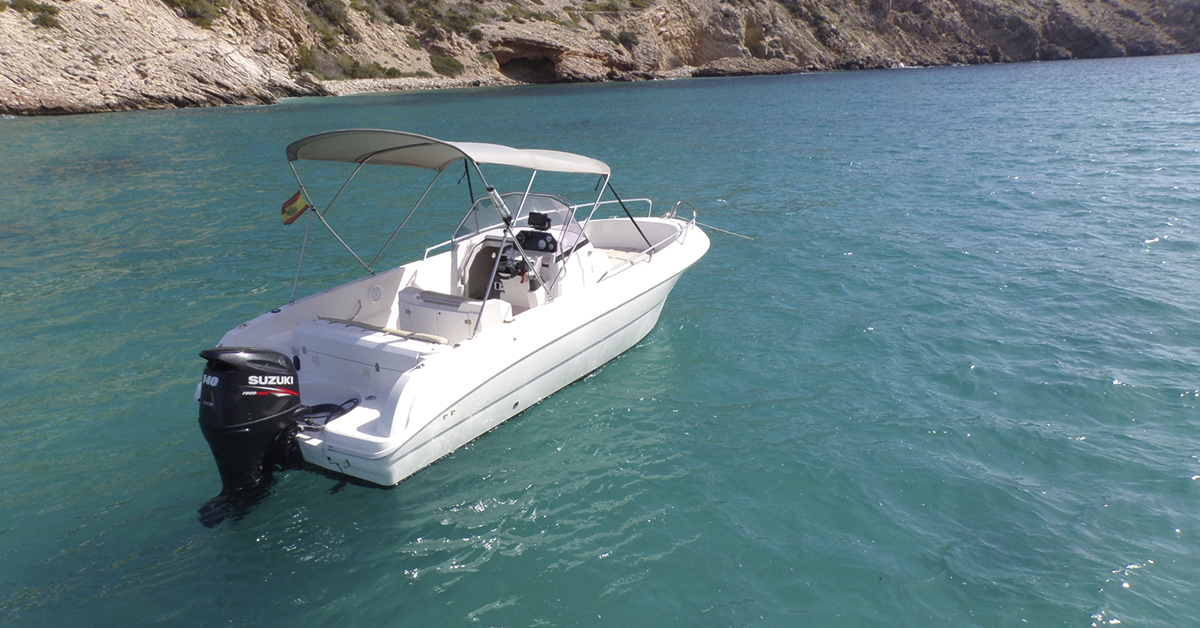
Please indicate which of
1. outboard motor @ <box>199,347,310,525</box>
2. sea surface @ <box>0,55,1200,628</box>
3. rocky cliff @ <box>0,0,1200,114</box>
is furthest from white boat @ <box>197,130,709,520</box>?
rocky cliff @ <box>0,0,1200,114</box>

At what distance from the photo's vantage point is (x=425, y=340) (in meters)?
6.52

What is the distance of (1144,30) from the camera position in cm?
8925

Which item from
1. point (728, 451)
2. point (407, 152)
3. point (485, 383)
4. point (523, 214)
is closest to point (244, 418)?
point (485, 383)

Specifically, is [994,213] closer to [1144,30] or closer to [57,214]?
[57,214]

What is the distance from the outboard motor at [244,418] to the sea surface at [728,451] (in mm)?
441

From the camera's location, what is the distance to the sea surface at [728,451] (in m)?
4.97

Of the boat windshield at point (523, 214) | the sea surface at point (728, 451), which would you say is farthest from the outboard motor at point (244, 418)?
the boat windshield at point (523, 214)

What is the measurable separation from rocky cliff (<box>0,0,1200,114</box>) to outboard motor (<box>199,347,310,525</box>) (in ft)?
135

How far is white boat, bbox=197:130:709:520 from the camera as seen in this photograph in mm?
5383

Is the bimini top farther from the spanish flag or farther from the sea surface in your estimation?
the sea surface

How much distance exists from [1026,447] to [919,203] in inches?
A: 411

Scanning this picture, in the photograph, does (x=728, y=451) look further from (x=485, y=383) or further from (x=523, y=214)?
(x=523, y=214)

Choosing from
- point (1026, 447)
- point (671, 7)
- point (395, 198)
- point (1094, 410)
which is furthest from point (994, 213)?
point (671, 7)

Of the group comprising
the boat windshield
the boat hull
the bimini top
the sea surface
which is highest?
Result: the bimini top
